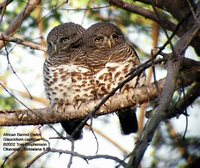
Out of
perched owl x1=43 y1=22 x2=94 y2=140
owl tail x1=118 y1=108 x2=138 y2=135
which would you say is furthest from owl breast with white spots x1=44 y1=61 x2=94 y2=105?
owl tail x1=118 y1=108 x2=138 y2=135

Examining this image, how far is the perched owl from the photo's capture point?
559 cm

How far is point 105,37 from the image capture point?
19.9 ft

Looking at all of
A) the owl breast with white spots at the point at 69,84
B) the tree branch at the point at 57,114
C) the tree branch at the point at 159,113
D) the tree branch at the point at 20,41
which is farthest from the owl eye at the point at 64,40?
the tree branch at the point at 159,113

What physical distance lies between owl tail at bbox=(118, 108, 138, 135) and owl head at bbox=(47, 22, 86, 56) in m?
0.87

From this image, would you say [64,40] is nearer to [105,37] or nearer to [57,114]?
[105,37]

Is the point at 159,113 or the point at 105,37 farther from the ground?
the point at 105,37

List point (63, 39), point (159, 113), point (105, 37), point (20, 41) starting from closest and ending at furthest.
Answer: point (159, 113) < point (20, 41) < point (105, 37) < point (63, 39)

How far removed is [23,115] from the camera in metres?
5.13

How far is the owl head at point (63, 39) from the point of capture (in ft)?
20.1

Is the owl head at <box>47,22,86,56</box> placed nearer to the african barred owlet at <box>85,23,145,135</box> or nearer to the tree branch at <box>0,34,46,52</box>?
the african barred owlet at <box>85,23,145,135</box>

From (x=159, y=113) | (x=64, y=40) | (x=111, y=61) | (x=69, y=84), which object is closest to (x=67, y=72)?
(x=69, y=84)

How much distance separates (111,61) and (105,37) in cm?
44

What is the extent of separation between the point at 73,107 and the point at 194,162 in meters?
2.16

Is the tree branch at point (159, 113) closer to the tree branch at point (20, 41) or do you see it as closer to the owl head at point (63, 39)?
the tree branch at point (20, 41)
